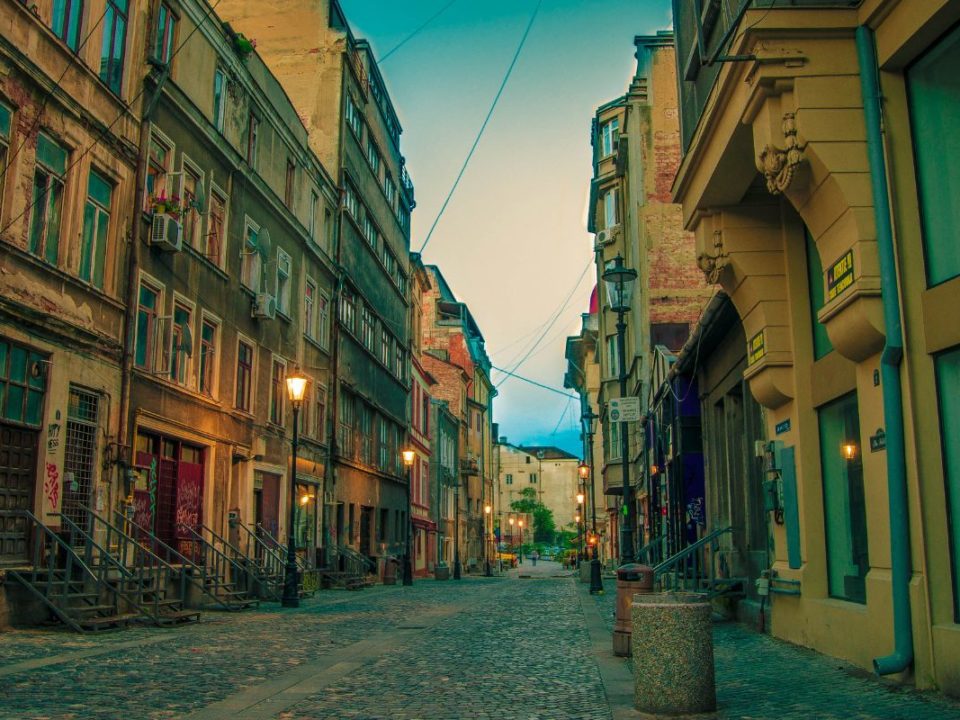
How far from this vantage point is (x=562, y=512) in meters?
147

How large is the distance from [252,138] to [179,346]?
7.57m

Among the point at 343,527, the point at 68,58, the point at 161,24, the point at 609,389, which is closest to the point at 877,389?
the point at 68,58

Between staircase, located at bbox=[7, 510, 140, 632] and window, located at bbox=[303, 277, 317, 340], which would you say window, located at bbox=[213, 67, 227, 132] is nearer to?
window, located at bbox=[303, 277, 317, 340]

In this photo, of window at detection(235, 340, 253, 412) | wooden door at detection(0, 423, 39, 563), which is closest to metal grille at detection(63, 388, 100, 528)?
wooden door at detection(0, 423, 39, 563)

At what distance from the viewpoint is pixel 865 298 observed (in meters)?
8.21

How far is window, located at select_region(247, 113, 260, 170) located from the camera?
25.1 metres

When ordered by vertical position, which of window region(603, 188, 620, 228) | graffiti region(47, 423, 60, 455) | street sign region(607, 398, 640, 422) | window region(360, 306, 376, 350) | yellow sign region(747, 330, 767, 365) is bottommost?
graffiti region(47, 423, 60, 455)

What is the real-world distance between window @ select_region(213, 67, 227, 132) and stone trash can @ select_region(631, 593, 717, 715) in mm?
18757

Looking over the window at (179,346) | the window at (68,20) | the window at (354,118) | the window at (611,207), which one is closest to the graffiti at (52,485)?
the window at (179,346)

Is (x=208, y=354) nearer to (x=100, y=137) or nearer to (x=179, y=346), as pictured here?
(x=179, y=346)

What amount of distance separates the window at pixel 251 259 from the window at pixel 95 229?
23.9 feet

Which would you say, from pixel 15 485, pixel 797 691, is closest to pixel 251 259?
pixel 15 485

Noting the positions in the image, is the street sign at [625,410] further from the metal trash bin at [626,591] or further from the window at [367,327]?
the window at [367,327]

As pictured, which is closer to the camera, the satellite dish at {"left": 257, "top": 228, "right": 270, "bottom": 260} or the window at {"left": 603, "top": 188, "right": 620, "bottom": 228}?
the satellite dish at {"left": 257, "top": 228, "right": 270, "bottom": 260}
